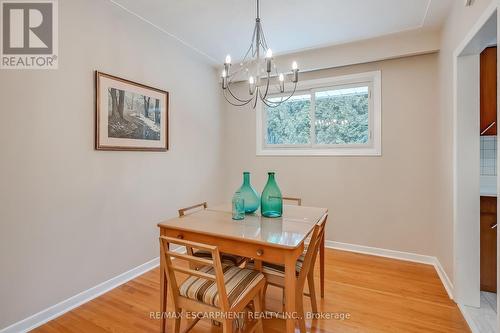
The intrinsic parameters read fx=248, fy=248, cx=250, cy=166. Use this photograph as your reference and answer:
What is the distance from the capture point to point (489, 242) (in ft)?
6.68

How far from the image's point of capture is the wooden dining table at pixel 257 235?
1337 mm

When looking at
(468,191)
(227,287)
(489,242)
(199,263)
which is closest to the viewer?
(199,263)

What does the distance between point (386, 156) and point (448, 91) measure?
3.00ft

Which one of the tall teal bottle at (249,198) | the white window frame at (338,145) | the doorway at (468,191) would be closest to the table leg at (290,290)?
the tall teal bottle at (249,198)

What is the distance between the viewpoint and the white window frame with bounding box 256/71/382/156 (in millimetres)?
2971

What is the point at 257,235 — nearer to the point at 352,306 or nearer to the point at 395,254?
the point at 352,306

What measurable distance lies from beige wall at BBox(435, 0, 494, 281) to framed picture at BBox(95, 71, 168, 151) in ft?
8.96

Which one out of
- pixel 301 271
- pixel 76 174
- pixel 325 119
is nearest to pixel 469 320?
pixel 301 271

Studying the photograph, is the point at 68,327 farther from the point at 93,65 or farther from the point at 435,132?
the point at 435,132

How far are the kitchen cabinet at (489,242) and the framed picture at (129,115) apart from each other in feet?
10.0

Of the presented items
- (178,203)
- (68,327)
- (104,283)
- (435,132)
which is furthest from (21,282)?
(435,132)

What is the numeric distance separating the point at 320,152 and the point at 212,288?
7.84ft

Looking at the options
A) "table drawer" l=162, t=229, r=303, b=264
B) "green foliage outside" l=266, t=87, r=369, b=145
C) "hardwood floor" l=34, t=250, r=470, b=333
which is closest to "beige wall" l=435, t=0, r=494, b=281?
"hardwood floor" l=34, t=250, r=470, b=333

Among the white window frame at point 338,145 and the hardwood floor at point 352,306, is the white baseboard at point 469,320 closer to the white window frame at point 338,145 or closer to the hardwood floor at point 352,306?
the hardwood floor at point 352,306
